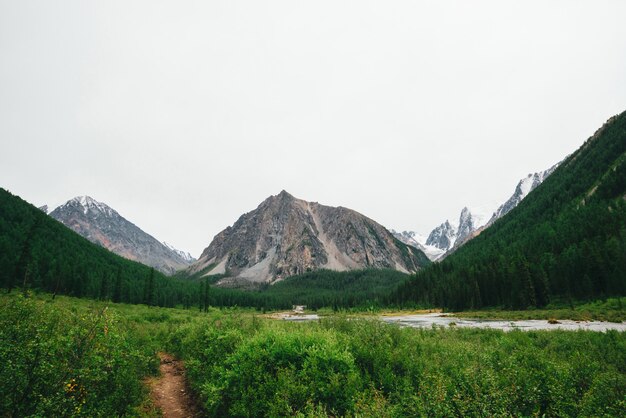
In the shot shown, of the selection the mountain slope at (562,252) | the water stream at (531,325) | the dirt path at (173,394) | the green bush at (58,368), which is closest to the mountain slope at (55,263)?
the dirt path at (173,394)

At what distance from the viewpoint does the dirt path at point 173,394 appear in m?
14.3

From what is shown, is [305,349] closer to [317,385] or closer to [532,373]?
[317,385]

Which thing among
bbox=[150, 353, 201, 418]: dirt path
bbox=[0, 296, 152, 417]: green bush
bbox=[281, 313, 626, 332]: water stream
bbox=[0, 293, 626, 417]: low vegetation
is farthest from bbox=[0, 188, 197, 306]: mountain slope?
bbox=[0, 293, 626, 417]: low vegetation

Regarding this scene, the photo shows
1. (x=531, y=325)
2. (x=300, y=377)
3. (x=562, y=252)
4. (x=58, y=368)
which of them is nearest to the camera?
(x=58, y=368)

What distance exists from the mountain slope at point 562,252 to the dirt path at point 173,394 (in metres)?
89.5

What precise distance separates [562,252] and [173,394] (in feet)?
352

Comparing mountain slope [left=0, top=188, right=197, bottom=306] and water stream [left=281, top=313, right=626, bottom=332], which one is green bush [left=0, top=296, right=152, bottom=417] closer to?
water stream [left=281, top=313, right=626, bottom=332]

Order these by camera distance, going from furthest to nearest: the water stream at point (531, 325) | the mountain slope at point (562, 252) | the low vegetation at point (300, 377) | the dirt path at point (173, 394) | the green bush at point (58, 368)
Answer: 1. the mountain slope at point (562, 252)
2. the water stream at point (531, 325)
3. the dirt path at point (173, 394)
4. the low vegetation at point (300, 377)
5. the green bush at point (58, 368)

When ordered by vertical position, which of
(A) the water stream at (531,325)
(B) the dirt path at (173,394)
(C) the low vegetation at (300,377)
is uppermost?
(C) the low vegetation at (300,377)

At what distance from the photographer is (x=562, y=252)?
86.3 metres

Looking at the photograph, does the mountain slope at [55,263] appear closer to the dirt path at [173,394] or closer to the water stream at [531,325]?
the dirt path at [173,394]

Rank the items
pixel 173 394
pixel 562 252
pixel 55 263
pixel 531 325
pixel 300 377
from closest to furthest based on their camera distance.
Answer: pixel 300 377
pixel 173 394
pixel 531 325
pixel 562 252
pixel 55 263

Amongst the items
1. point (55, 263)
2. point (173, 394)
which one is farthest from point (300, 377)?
point (55, 263)

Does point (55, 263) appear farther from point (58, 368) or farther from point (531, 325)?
point (531, 325)
